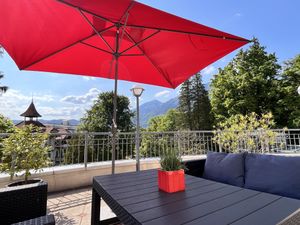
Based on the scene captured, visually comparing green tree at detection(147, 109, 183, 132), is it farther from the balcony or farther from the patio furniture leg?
the patio furniture leg

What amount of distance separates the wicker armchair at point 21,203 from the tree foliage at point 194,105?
68.9 feet

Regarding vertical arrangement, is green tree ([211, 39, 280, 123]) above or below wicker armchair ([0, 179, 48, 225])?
above

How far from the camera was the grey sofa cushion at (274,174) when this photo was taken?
183cm

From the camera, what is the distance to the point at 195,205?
49.4 inches

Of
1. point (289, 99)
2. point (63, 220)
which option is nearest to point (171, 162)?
point (63, 220)

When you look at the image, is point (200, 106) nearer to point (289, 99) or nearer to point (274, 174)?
point (289, 99)

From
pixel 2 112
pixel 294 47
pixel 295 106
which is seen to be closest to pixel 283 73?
pixel 295 106

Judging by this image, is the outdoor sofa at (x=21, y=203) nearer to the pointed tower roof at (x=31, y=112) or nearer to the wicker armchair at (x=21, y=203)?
the wicker armchair at (x=21, y=203)

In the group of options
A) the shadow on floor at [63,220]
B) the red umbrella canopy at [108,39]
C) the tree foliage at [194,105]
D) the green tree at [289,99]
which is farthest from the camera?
the tree foliage at [194,105]

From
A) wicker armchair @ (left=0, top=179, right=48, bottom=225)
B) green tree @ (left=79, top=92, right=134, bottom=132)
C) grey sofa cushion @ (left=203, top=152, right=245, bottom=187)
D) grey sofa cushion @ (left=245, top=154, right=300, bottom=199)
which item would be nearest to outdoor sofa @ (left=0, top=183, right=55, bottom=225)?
wicker armchair @ (left=0, top=179, right=48, bottom=225)

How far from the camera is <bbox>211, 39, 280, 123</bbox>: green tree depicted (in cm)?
1597

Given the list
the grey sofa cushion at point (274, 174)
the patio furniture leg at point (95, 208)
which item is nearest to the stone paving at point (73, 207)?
the patio furniture leg at point (95, 208)

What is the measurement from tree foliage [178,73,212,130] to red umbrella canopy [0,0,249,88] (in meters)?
19.5

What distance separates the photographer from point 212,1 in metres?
8.06
